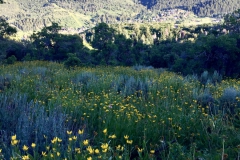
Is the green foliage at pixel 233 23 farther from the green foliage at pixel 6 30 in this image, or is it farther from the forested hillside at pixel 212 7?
the forested hillside at pixel 212 7

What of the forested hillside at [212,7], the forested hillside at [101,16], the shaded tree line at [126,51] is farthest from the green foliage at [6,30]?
the forested hillside at [212,7]

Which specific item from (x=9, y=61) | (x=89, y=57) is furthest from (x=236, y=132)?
(x=89, y=57)

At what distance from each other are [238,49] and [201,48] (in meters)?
1.50

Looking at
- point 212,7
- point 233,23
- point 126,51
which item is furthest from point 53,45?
point 212,7

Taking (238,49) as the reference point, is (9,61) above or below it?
below

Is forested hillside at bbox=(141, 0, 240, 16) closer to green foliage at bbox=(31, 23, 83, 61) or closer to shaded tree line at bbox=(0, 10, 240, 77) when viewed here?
shaded tree line at bbox=(0, 10, 240, 77)

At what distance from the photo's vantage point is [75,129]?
331 centimetres

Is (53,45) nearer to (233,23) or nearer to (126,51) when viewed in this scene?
(126,51)

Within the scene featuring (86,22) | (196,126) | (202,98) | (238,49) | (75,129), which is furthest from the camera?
(86,22)

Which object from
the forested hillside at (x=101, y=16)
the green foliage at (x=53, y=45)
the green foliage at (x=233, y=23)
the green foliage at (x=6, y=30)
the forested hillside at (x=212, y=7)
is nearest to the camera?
the green foliage at (x=233, y=23)

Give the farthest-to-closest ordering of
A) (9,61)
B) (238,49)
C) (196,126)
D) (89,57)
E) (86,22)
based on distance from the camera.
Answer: (86,22) < (89,57) < (9,61) < (238,49) < (196,126)

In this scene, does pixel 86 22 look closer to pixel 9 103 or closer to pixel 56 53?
pixel 56 53

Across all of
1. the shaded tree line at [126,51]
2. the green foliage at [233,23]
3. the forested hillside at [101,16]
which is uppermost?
the forested hillside at [101,16]

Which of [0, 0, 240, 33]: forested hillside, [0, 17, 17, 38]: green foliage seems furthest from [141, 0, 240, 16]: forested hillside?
[0, 17, 17, 38]: green foliage
